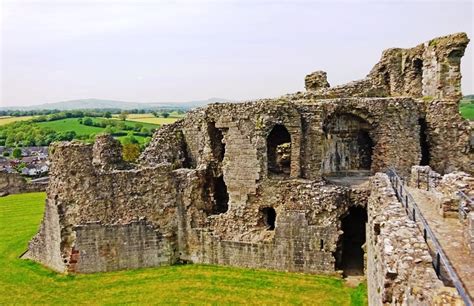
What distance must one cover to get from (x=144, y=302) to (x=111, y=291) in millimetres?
1677

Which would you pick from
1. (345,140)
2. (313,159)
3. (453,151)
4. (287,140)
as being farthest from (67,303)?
(453,151)

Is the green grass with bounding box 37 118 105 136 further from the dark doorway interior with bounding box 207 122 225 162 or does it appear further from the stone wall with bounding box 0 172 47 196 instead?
the dark doorway interior with bounding box 207 122 225 162

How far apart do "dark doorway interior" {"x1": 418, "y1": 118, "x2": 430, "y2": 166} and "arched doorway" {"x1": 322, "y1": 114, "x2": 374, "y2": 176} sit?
216cm

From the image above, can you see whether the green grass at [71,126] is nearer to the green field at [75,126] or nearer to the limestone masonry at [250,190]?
the green field at [75,126]

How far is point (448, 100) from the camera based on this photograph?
70.0ft

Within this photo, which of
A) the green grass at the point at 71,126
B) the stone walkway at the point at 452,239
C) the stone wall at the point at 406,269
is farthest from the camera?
the green grass at the point at 71,126

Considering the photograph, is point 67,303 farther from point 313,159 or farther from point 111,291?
point 313,159

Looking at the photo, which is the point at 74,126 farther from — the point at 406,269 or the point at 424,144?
the point at 406,269

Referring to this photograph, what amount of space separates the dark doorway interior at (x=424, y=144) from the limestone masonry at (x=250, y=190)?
0.18 feet

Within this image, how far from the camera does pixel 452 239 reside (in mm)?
9281

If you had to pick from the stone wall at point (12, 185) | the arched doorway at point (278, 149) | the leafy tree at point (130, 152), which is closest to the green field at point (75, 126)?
the leafy tree at point (130, 152)

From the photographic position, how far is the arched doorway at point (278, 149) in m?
23.2

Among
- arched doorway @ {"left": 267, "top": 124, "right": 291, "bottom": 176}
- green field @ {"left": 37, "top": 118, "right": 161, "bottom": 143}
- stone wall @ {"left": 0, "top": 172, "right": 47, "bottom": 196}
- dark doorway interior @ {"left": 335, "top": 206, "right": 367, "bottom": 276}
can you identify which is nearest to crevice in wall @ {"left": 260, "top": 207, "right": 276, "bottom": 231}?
arched doorway @ {"left": 267, "top": 124, "right": 291, "bottom": 176}

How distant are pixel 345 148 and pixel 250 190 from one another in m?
7.23
